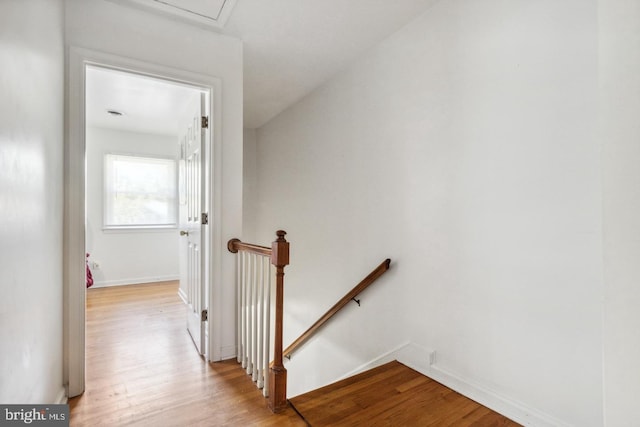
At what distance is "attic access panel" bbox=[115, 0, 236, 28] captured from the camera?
191 centimetres

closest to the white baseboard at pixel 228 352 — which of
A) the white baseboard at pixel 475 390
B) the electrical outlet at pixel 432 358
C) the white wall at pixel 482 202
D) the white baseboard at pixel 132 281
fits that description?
the white wall at pixel 482 202

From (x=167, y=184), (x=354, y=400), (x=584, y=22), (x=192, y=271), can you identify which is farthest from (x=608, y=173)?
(x=167, y=184)

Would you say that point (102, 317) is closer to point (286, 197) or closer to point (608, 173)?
point (286, 197)

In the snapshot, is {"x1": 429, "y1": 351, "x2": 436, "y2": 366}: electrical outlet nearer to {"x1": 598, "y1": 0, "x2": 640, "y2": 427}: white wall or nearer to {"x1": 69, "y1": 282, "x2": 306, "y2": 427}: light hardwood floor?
{"x1": 69, "y1": 282, "x2": 306, "y2": 427}: light hardwood floor

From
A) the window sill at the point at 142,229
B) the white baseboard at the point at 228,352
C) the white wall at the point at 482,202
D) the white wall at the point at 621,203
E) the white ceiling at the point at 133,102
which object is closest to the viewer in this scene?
the white wall at the point at 621,203

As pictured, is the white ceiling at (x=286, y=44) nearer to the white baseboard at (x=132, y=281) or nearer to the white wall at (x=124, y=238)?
the white wall at (x=124, y=238)

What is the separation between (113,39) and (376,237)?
2.24 metres

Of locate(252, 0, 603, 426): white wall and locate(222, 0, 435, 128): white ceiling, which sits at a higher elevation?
locate(222, 0, 435, 128): white ceiling

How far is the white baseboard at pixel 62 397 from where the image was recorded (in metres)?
1.61

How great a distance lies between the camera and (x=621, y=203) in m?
0.97

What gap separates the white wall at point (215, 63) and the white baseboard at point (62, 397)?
2.78 ft

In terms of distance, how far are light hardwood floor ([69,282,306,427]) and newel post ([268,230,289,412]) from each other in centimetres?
7

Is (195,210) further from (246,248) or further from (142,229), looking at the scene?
(142,229)

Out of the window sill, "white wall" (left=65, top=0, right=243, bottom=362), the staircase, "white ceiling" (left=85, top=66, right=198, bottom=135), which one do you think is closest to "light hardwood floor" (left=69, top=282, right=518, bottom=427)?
the staircase
